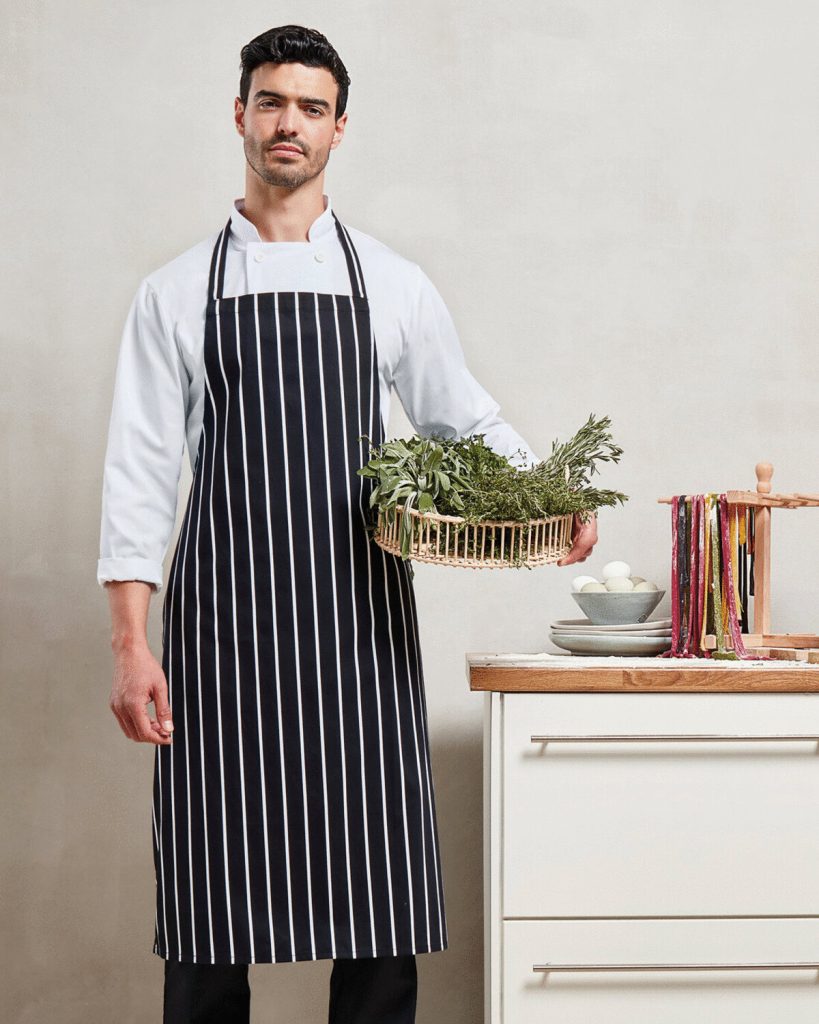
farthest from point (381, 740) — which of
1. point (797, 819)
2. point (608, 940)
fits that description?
point (797, 819)

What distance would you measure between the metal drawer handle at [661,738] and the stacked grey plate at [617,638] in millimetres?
259

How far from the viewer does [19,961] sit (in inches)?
82.4

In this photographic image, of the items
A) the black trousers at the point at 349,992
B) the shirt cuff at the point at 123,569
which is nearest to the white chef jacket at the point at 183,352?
the shirt cuff at the point at 123,569

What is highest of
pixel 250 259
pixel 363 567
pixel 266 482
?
pixel 250 259

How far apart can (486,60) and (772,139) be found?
1.92 feet

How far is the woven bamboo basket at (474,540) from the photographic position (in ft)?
4.22

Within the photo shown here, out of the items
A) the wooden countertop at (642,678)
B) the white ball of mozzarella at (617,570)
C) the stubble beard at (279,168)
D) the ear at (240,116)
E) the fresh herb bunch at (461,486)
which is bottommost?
the wooden countertop at (642,678)

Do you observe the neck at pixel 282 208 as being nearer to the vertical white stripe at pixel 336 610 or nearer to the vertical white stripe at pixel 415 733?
the vertical white stripe at pixel 336 610

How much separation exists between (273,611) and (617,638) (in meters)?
0.64

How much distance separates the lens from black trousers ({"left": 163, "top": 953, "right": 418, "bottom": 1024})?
4.46 ft

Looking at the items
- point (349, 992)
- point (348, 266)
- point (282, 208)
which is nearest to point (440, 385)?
point (348, 266)

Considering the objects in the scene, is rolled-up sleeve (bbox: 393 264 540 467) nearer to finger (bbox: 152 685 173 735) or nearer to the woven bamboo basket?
the woven bamboo basket

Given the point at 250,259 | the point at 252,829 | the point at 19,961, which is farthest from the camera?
the point at 19,961

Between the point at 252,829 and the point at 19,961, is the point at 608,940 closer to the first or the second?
the point at 252,829
